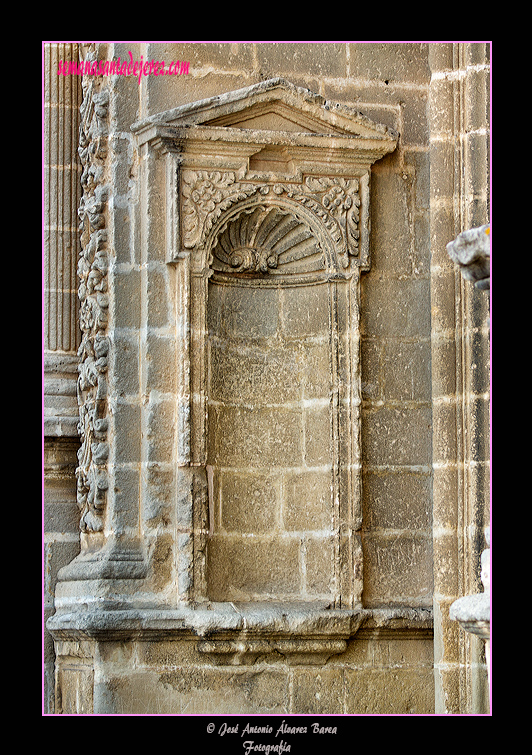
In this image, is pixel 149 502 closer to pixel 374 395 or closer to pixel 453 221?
pixel 374 395

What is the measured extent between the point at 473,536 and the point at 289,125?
2.09 metres

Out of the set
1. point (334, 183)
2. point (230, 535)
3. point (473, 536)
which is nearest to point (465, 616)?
point (473, 536)

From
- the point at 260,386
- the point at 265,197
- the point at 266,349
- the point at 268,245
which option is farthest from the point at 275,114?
the point at 260,386

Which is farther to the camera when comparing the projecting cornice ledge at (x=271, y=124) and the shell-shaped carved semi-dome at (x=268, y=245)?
the shell-shaped carved semi-dome at (x=268, y=245)

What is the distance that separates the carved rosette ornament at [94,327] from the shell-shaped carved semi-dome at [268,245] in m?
0.56

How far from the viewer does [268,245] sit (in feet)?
21.8

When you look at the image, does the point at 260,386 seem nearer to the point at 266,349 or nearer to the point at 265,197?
the point at 266,349

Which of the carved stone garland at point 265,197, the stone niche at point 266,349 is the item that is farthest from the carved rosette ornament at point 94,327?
the carved stone garland at point 265,197

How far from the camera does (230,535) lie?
636cm

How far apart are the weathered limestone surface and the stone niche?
0.03 ft

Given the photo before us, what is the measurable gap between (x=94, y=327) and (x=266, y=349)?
83 centimetres

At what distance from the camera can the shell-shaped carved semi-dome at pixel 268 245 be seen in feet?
21.4
